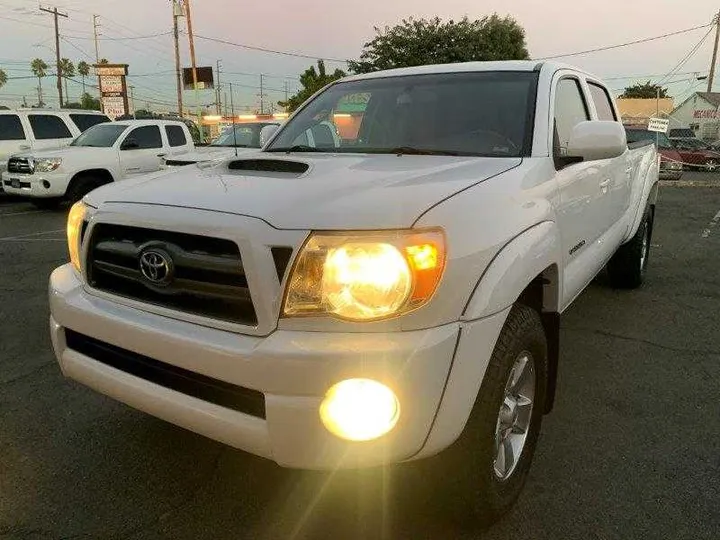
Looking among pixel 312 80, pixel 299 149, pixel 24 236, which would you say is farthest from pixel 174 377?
pixel 312 80

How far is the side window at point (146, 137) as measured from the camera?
11.4m

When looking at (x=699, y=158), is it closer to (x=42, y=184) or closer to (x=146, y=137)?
(x=146, y=137)

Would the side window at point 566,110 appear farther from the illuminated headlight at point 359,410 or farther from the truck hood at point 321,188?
the illuminated headlight at point 359,410

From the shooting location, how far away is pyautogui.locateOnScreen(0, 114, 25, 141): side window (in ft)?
40.5

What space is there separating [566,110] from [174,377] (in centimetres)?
251

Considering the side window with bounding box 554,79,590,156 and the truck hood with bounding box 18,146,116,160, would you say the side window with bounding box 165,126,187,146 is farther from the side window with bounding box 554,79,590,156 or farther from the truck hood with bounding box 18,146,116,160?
the side window with bounding box 554,79,590,156

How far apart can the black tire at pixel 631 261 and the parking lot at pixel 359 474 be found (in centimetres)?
126

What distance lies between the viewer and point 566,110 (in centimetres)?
330

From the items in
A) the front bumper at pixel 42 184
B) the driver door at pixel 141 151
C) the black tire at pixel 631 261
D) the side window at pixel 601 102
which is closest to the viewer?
the side window at pixel 601 102

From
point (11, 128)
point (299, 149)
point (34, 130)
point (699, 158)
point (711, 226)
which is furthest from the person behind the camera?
point (699, 158)

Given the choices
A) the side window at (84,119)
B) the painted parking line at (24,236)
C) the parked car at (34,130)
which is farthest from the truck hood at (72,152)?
the side window at (84,119)

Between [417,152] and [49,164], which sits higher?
[417,152]

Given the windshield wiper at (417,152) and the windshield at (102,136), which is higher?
the windshield at (102,136)

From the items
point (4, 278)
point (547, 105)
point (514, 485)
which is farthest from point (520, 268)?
point (4, 278)
